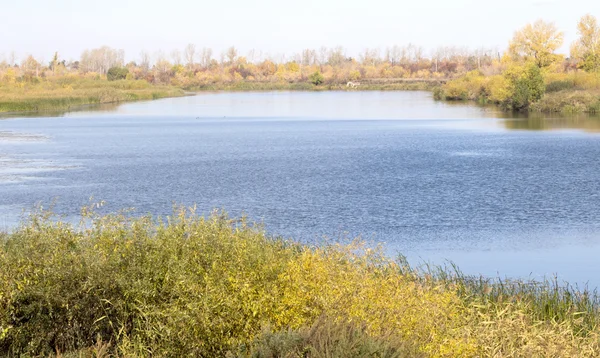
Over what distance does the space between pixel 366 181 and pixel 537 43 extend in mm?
61432

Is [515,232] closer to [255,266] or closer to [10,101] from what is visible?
[255,266]

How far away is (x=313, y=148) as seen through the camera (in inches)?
1377

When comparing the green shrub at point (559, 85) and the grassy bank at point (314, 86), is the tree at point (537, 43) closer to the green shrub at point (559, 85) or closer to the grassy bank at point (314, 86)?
the green shrub at point (559, 85)

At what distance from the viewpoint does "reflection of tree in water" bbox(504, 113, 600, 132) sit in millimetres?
45547

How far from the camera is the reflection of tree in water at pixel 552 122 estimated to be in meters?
45.5

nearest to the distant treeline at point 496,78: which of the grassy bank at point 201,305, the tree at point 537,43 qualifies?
the tree at point 537,43

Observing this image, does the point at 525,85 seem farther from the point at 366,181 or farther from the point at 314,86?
the point at 314,86

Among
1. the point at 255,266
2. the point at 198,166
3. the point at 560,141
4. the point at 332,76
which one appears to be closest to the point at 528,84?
the point at 560,141

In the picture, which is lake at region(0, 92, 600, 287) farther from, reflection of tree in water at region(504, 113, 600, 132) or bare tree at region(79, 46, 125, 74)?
bare tree at region(79, 46, 125, 74)

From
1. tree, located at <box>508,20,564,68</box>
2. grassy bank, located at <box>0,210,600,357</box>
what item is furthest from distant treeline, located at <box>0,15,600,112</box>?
grassy bank, located at <box>0,210,600,357</box>

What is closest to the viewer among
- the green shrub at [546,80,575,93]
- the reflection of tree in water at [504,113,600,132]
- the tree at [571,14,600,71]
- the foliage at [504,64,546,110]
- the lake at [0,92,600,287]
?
the lake at [0,92,600,287]

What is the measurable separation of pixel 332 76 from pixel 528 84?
90034 mm

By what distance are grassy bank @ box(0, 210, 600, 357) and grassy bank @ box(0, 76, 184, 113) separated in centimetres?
5971

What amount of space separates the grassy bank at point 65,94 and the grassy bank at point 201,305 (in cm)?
5971
